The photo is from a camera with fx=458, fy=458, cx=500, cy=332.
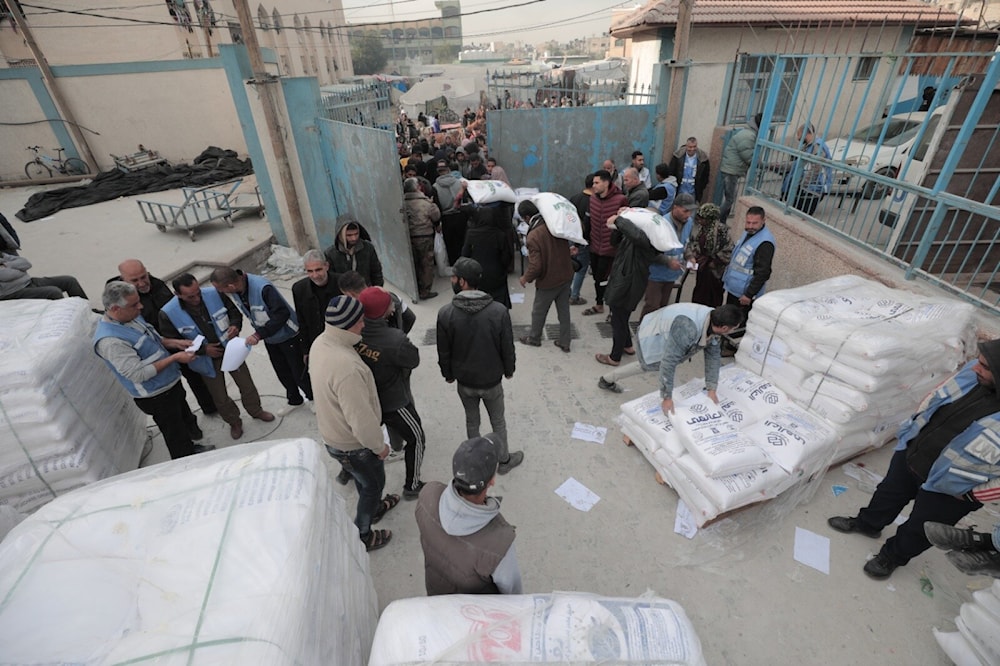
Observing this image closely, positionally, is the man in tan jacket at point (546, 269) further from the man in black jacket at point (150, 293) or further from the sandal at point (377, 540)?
the man in black jacket at point (150, 293)

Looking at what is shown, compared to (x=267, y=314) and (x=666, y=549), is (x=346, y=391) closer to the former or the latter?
(x=267, y=314)

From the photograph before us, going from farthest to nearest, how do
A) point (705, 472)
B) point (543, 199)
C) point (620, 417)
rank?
point (543, 199) → point (620, 417) → point (705, 472)

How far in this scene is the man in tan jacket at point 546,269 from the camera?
14.2ft

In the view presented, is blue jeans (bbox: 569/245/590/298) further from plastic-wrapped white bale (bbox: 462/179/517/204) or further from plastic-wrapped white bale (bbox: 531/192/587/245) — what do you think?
plastic-wrapped white bale (bbox: 462/179/517/204)

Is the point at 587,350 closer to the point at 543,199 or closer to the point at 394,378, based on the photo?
the point at 543,199

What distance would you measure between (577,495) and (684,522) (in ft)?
2.34

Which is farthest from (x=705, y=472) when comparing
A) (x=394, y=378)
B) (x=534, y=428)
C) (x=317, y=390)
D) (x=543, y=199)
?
(x=543, y=199)

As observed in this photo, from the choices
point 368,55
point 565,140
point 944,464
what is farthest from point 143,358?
point 368,55

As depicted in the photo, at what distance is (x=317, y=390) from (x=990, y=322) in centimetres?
450

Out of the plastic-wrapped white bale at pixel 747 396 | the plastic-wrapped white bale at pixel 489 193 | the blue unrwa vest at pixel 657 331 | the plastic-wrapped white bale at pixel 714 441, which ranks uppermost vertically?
the plastic-wrapped white bale at pixel 489 193

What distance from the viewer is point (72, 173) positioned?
14.0m

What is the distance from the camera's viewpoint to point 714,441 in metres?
2.87

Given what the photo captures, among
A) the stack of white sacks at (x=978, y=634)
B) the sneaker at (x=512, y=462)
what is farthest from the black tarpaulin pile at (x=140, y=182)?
the stack of white sacks at (x=978, y=634)

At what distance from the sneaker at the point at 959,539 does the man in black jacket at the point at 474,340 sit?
7.20ft
